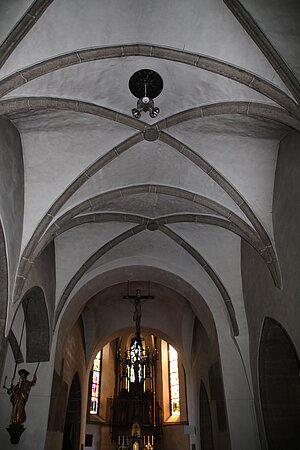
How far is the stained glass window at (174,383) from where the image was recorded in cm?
2142

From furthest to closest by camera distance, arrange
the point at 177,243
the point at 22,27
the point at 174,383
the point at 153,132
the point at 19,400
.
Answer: the point at 174,383 → the point at 177,243 → the point at 19,400 → the point at 153,132 → the point at 22,27

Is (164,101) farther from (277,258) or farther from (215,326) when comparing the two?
(215,326)

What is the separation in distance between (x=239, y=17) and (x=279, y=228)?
4270 millimetres

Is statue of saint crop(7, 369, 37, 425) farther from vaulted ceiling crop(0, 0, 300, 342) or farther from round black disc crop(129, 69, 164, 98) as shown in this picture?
round black disc crop(129, 69, 164, 98)

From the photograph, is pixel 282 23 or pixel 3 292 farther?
pixel 3 292

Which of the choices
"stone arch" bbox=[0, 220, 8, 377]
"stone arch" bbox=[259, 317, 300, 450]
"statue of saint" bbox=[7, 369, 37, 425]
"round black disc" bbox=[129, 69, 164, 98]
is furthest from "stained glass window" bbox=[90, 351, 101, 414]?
"round black disc" bbox=[129, 69, 164, 98]

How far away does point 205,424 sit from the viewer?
50.2 feet

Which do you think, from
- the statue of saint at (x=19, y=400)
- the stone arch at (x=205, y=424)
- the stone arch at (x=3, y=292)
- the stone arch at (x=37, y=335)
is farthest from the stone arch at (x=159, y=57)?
the stone arch at (x=205, y=424)

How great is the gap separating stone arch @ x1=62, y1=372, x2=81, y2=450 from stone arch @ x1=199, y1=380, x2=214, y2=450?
4647mm

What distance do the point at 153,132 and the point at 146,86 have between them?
3.78 ft

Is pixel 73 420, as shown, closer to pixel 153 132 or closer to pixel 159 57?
pixel 153 132

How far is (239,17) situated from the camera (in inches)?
223

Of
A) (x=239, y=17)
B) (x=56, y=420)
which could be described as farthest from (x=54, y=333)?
(x=239, y=17)

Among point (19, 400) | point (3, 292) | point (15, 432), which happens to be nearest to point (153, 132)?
point (3, 292)
